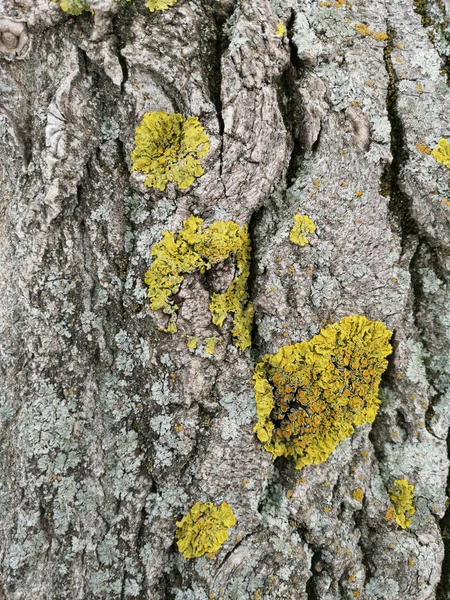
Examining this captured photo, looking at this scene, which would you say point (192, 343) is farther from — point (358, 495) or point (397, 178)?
point (397, 178)

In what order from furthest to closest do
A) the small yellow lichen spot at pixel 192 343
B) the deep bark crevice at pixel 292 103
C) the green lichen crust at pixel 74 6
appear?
the deep bark crevice at pixel 292 103, the small yellow lichen spot at pixel 192 343, the green lichen crust at pixel 74 6

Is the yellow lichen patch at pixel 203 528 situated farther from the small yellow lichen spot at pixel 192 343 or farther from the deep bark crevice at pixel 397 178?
the deep bark crevice at pixel 397 178

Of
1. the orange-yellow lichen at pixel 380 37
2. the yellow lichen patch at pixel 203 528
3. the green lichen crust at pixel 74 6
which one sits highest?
the orange-yellow lichen at pixel 380 37

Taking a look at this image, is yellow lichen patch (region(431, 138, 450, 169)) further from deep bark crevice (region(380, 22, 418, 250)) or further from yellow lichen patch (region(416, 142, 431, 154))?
deep bark crevice (region(380, 22, 418, 250))

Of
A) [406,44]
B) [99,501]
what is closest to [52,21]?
[406,44]

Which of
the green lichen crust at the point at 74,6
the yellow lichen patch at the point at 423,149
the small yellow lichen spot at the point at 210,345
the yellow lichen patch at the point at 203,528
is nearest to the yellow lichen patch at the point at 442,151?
the yellow lichen patch at the point at 423,149
